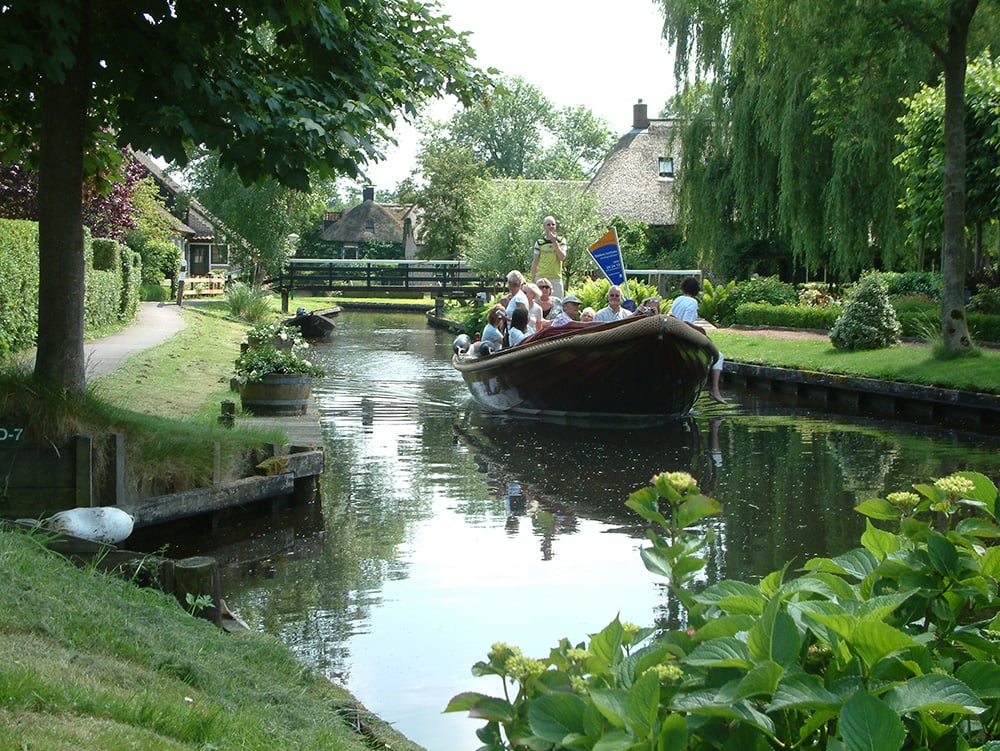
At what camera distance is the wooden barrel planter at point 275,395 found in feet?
40.9

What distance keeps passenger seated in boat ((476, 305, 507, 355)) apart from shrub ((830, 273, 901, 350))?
6.61 metres

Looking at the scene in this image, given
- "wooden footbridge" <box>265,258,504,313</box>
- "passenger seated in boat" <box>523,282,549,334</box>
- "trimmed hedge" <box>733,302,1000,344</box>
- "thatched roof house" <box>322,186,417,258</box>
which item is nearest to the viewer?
"passenger seated in boat" <box>523,282,549,334</box>

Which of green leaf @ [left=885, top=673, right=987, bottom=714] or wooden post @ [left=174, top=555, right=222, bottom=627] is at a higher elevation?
green leaf @ [left=885, top=673, right=987, bottom=714]

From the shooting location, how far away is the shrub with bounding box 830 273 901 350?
19.7 m

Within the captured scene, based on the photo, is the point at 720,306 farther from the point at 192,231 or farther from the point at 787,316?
the point at 192,231

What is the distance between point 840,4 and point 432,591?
38.6 ft

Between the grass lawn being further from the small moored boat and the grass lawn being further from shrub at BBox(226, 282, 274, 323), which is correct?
shrub at BBox(226, 282, 274, 323)

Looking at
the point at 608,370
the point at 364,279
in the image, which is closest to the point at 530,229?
the point at 364,279

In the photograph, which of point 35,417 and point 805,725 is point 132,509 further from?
point 805,725

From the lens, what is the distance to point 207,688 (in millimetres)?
4188

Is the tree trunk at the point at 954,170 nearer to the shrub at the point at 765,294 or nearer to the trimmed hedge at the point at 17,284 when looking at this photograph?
the shrub at the point at 765,294

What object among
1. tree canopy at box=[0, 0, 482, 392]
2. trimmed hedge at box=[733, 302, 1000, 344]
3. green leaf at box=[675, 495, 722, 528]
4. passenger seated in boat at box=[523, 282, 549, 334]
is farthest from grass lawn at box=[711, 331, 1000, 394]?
green leaf at box=[675, 495, 722, 528]

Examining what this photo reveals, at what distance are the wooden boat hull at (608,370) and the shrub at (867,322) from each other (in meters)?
5.27

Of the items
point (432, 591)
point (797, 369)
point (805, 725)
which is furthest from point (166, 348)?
point (805, 725)
